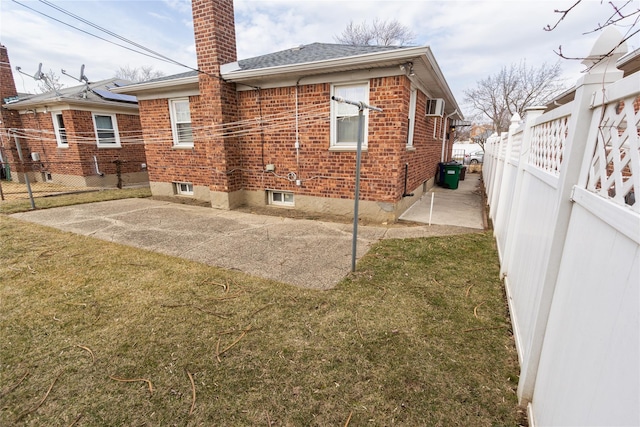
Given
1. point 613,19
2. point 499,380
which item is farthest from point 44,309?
point 613,19

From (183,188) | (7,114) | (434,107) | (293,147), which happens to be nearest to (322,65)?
(293,147)

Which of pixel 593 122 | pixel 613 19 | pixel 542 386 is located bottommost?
pixel 542 386

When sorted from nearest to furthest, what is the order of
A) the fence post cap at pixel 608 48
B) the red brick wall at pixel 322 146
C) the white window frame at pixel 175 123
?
the fence post cap at pixel 608 48
the red brick wall at pixel 322 146
the white window frame at pixel 175 123

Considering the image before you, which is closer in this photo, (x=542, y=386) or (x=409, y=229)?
(x=542, y=386)

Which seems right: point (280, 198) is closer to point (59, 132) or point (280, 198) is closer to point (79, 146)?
point (79, 146)

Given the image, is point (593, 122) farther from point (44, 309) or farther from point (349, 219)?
point (349, 219)

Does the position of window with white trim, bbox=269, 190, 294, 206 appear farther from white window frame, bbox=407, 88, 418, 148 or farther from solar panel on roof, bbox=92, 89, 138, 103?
A: solar panel on roof, bbox=92, 89, 138, 103

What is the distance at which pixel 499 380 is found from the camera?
221 cm

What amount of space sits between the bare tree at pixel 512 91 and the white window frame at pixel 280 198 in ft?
80.9

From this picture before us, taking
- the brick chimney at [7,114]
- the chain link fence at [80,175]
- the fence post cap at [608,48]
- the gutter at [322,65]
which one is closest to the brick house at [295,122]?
the gutter at [322,65]

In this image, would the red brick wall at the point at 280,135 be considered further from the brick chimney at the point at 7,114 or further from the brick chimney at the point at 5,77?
the brick chimney at the point at 5,77

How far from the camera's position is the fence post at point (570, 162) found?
4.66ft

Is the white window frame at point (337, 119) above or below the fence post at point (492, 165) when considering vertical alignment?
above

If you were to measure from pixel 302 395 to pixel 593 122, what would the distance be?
2392 millimetres
